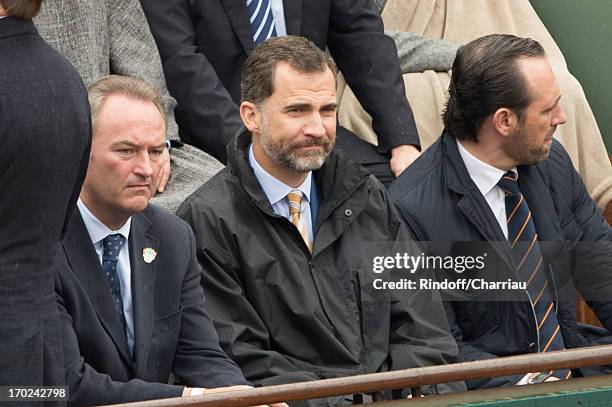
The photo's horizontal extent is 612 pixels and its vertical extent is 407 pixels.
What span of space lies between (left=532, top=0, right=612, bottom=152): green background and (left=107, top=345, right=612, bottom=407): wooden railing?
2.50 m

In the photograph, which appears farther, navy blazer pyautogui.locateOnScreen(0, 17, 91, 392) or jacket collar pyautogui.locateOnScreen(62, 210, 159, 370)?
jacket collar pyautogui.locateOnScreen(62, 210, 159, 370)

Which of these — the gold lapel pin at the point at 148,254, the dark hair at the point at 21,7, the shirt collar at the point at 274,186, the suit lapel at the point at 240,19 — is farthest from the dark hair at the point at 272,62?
the dark hair at the point at 21,7

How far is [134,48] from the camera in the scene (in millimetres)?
3967

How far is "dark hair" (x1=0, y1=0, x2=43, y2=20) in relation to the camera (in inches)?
90.8

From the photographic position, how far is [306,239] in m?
3.34

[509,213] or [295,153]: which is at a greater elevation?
[295,153]

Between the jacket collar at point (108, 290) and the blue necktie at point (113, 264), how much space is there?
33mm

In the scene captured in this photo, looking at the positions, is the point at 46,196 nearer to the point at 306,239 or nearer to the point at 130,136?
the point at 130,136

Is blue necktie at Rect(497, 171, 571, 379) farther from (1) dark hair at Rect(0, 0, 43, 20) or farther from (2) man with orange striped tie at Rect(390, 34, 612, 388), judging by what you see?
(1) dark hair at Rect(0, 0, 43, 20)

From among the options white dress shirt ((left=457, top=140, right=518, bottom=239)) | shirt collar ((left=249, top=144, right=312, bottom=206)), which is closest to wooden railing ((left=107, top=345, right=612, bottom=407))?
shirt collar ((left=249, top=144, right=312, bottom=206))

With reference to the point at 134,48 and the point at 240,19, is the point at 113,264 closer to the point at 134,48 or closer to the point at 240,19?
the point at 134,48

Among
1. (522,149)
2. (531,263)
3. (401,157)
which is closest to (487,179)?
(522,149)

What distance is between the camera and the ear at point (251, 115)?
11.5 feet

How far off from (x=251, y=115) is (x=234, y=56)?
0.70 m
